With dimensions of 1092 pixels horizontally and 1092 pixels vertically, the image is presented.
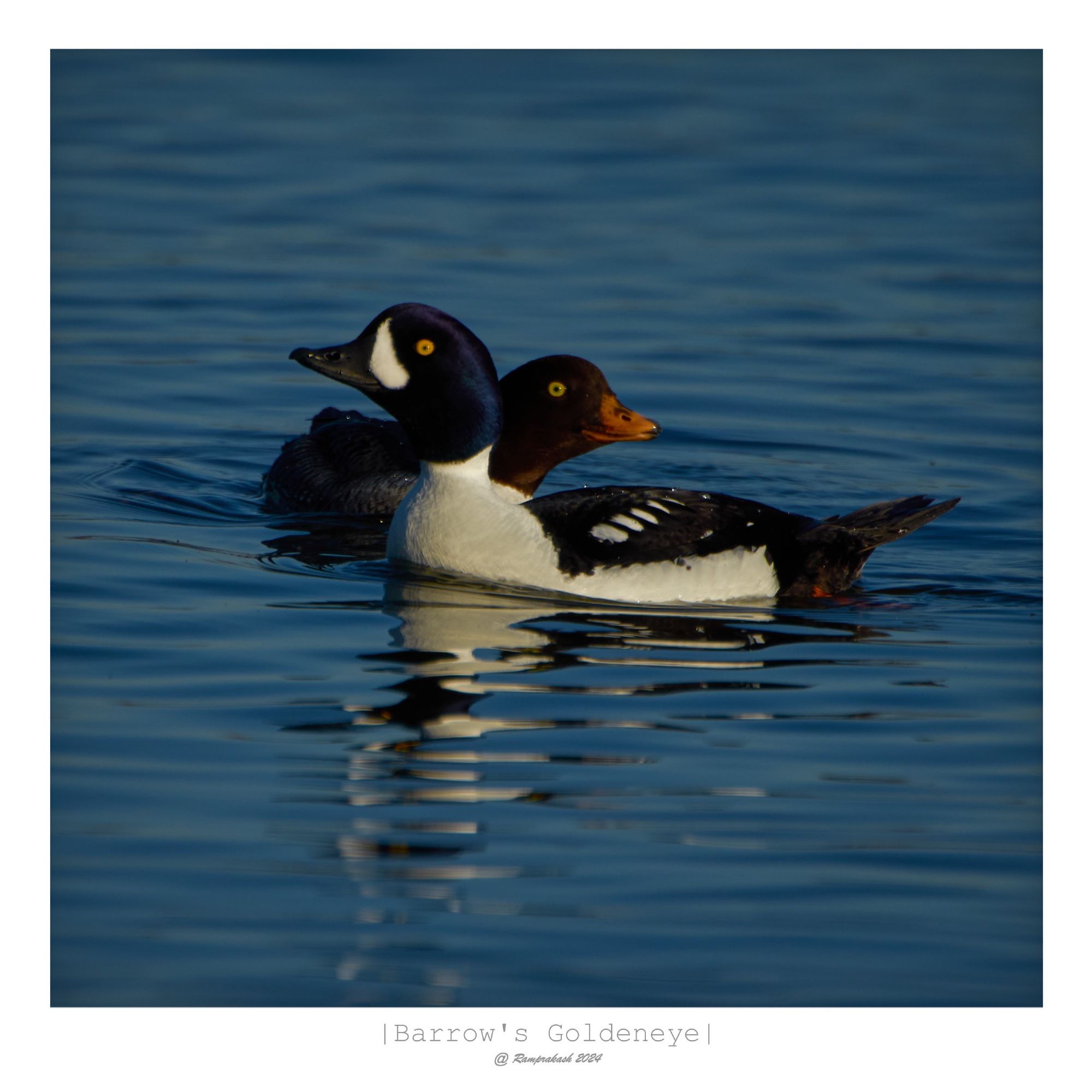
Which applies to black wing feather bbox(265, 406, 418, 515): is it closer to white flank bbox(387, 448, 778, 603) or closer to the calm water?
the calm water

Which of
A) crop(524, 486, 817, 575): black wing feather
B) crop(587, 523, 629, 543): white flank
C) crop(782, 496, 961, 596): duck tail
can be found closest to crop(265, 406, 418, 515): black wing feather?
crop(524, 486, 817, 575): black wing feather

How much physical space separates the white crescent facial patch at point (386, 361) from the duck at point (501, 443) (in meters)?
0.17

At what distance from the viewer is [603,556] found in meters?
8.12

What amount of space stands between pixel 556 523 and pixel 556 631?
81 cm

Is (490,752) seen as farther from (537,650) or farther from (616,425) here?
(616,425)

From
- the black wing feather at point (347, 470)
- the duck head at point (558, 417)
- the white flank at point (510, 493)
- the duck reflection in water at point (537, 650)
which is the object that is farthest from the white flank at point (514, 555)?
the black wing feather at point (347, 470)

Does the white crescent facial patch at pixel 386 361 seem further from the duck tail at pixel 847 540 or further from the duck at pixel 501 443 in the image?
the duck tail at pixel 847 540

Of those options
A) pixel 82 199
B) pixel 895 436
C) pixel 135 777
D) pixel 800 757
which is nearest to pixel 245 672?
pixel 135 777

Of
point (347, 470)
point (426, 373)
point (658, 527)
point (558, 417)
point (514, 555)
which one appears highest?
point (426, 373)

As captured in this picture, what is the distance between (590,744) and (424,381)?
8.89 feet

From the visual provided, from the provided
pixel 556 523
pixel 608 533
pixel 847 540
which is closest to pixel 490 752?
pixel 608 533

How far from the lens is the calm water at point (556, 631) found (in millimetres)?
5102

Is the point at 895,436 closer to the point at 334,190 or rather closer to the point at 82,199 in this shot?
the point at 334,190

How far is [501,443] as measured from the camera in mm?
9625
